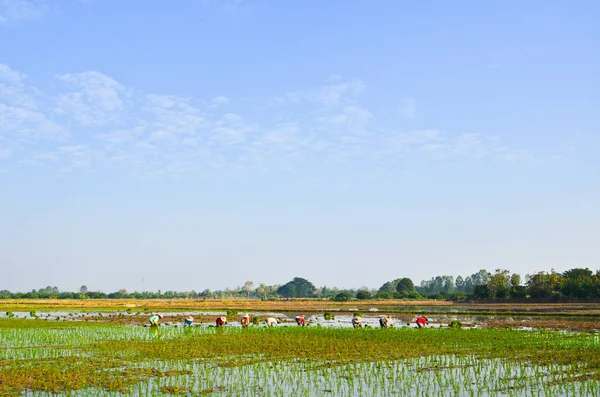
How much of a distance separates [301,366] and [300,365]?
18 cm

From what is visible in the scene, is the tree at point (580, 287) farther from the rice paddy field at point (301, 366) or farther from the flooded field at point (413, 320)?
the rice paddy field at point (301, 366)

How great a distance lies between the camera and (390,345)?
19.6 m

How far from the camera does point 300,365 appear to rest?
1516 cm

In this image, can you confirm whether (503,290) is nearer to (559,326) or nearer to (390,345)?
(559,326)

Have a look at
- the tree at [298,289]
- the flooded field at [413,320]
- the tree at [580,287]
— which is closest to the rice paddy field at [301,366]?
the flooded field at [413,320]

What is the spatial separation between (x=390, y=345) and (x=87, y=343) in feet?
37.0

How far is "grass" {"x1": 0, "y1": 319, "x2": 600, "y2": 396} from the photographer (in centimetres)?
1205

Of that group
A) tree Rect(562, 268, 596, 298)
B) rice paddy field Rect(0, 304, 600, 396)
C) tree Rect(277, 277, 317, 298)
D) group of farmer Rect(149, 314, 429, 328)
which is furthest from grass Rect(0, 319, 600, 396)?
tree Rect(277, 277, 317, 298)

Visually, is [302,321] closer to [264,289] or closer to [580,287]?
[580,287]

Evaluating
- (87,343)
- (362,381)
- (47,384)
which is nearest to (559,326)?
(362,381)

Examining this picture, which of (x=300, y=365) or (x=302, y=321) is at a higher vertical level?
(x=300, y=365)

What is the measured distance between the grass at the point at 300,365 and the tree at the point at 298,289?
140 metres

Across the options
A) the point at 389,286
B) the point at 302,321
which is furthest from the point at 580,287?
the point at 389,286

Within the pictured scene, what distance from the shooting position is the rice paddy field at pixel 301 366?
11906 millimetres
